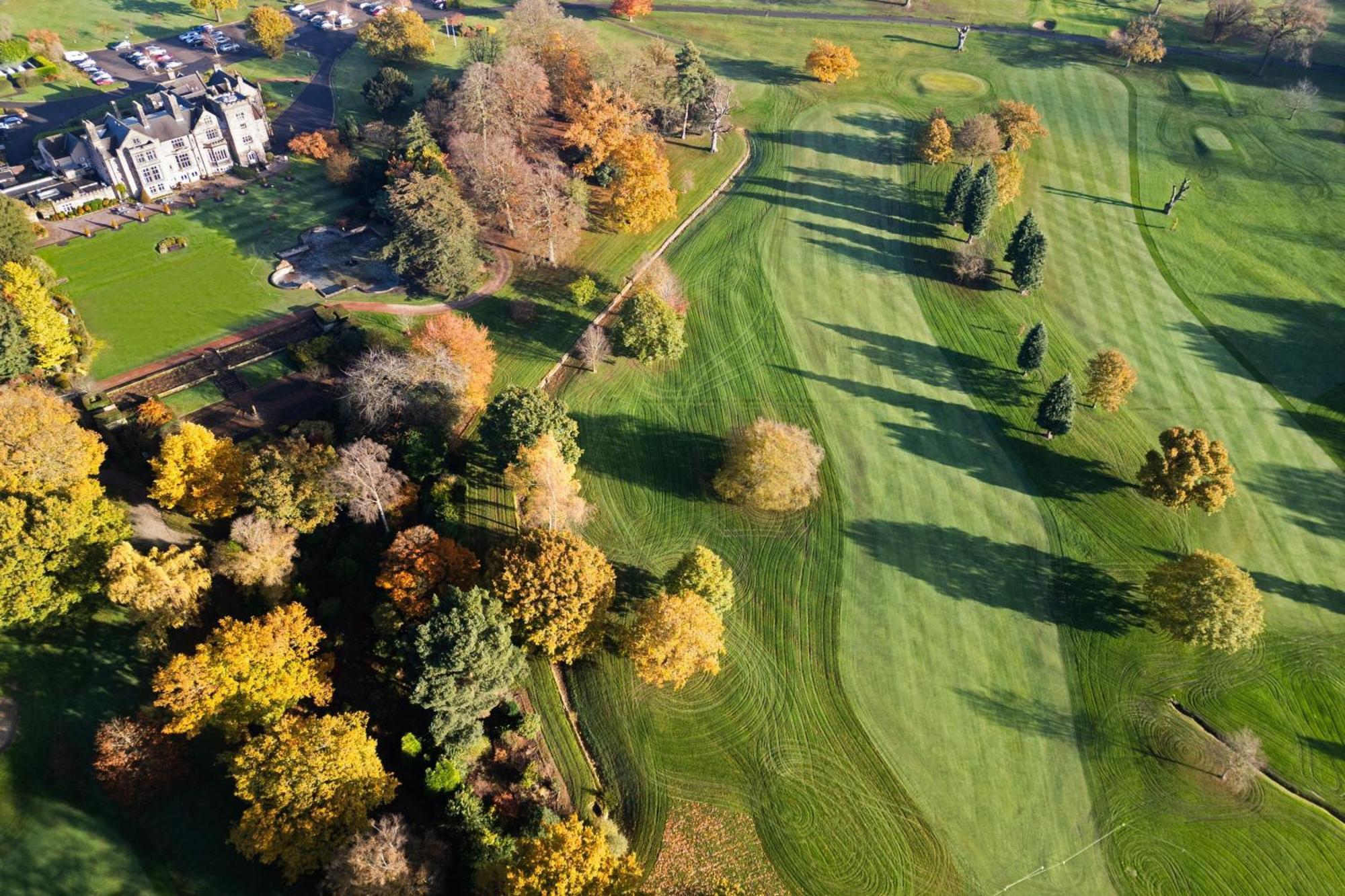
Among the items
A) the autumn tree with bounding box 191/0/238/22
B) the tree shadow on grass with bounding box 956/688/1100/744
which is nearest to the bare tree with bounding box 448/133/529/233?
the tree shadow on grass with bounding box 956/688/1100/744

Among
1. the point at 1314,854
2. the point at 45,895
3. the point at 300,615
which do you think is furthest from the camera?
the point at 300,615

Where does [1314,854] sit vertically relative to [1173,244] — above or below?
below

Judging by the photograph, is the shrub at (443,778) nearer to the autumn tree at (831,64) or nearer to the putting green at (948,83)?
the autumn tree at (831,64)

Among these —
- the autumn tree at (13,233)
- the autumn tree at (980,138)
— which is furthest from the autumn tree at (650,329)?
the autumn tree at (13,233)

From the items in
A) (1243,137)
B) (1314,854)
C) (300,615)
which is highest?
(1243,137)

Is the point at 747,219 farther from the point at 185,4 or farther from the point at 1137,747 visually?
the point at 185,4

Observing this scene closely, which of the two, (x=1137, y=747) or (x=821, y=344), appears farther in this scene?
(x=821, y=344)

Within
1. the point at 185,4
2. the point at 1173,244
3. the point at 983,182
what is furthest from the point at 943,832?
the point at 185,4
